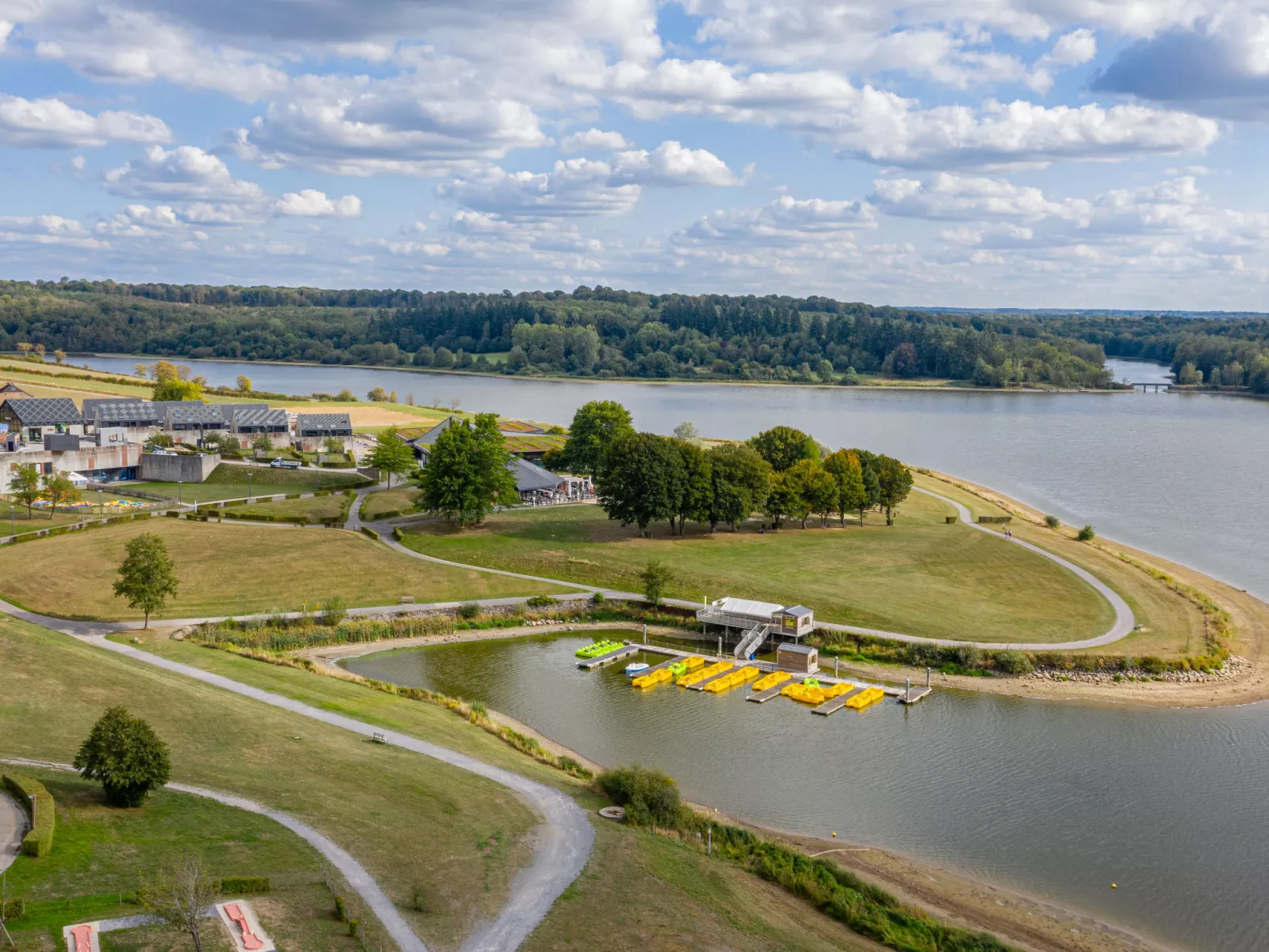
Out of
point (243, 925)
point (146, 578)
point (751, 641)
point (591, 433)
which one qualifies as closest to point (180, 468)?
point (591, 433)

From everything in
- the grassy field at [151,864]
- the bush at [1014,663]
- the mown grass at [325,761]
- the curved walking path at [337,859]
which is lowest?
the bush at [1014,663]

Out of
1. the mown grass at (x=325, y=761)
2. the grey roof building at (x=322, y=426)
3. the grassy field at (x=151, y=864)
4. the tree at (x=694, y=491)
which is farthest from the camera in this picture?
the grey roof building at (x=322, y=426)

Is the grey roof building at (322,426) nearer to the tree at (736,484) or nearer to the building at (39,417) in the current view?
the building at (39,417)

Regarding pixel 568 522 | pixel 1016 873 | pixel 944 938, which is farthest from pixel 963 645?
pixel 568 522

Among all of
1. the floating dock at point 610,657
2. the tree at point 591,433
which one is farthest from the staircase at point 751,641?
the tree at point 591,433

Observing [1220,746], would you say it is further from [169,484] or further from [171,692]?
[169,484]

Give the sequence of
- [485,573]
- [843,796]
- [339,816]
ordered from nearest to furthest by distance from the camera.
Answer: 1. [339,816]
2. [843,796]
3. [485,573]

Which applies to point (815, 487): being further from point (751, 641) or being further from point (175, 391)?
point (175, 391)
